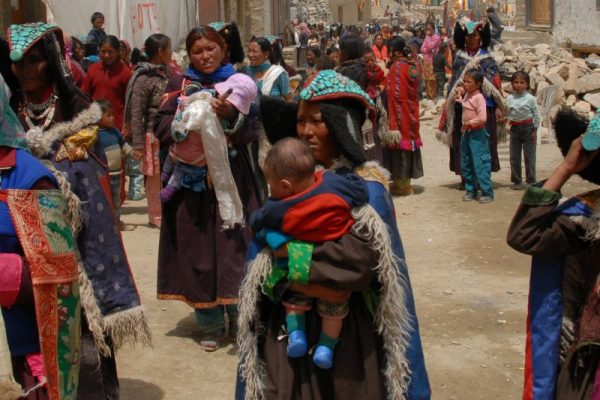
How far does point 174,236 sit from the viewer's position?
215 inches

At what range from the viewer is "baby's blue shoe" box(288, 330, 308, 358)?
2.94 metres

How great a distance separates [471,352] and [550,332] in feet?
8.60

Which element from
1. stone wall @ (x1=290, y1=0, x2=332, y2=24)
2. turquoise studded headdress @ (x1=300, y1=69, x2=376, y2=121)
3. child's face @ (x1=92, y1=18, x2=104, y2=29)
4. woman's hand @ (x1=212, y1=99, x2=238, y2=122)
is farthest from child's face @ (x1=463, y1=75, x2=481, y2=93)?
stone wall @ (x1=290, y1=0, x2=332, y2=24)

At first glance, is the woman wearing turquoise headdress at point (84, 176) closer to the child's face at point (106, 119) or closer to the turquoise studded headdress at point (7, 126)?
the child's face at point (106, 119)

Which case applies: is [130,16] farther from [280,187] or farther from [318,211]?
[318,211]

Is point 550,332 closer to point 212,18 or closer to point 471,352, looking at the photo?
point 471,352

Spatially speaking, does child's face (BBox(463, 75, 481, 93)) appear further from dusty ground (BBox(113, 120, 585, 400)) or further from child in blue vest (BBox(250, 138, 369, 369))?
child in blue vest (BBox(250, 138, 369, 369))

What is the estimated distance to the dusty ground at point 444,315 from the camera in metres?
5.18

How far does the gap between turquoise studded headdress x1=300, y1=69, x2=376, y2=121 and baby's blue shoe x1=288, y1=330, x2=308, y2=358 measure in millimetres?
849

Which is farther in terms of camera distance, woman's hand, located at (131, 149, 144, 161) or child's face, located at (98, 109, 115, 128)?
woman's hand, located at (131, 149, 144, 161)

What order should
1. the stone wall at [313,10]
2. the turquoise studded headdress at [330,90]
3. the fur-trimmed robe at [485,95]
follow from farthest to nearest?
the stone wall at [313,10] → the fur-trimmed robe at [485,95] → the turquoise studded headdress at [330,90]

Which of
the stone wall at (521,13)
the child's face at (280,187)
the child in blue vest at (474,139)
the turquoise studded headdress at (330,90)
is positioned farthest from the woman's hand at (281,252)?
the stone wall at (521,13)

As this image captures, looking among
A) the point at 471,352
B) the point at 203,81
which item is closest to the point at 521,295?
the point at 471,352

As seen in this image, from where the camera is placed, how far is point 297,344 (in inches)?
116
